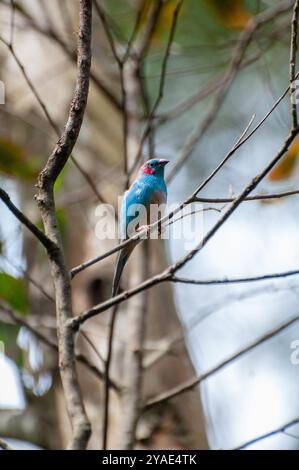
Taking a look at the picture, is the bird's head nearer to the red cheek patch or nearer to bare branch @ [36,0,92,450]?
the red cheek patch

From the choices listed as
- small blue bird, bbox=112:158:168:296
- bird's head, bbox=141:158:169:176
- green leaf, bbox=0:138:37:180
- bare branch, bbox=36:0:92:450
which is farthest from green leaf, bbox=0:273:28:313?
bare branch, bbox=36:0:92:450

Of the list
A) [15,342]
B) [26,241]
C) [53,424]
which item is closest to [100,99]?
[26,241]

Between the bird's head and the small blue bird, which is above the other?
the bird's head

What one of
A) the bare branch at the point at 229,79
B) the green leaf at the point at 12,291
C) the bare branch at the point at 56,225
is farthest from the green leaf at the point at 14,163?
the bare branch at the point at 56,225

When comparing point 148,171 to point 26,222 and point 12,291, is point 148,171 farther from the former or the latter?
point 26,222

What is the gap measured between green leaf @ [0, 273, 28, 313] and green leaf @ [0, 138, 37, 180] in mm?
740

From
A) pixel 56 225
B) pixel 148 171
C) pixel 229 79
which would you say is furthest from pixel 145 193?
pixel 56 225

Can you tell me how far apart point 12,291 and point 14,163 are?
35.1 inches

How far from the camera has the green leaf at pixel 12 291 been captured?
14.6 ft

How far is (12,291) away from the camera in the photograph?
4.47 meters

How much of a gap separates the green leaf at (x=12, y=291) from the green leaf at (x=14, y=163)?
0.74 meters

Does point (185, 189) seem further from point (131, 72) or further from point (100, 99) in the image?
point (131, 72)

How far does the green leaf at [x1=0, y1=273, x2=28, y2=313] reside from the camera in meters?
4.46

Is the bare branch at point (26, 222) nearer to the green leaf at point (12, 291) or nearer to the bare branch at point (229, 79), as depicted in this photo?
the bare branch at point (229, 79)
